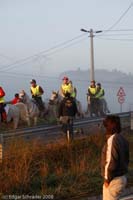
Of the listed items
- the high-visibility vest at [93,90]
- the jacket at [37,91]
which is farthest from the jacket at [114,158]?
the high-visibility vest at [93,90]

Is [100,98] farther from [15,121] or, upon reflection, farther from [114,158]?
[114,158]

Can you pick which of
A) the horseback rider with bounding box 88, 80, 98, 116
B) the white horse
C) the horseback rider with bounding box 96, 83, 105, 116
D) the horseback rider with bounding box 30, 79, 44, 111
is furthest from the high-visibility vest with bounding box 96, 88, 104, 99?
the white horse

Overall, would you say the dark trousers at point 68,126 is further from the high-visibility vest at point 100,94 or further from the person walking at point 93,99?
the high-visibility vest at point 100,94

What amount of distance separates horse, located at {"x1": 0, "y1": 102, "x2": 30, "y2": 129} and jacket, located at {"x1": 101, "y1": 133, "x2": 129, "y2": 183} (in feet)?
44.2

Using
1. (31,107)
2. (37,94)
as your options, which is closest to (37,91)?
(37,94)

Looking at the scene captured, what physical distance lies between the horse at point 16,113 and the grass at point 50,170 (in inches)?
236

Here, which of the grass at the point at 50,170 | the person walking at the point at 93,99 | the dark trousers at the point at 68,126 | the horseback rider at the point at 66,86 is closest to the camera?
the grass at the point at 50,170

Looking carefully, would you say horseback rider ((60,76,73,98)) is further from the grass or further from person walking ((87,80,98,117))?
the grass

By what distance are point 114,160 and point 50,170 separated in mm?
5364

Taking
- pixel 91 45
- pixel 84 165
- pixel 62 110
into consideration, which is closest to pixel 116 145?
pixel 84 165

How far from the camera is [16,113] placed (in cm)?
2178

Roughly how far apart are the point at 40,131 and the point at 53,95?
7898 millimetres

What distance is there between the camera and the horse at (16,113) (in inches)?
857

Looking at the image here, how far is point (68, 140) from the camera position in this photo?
54.7 ft
